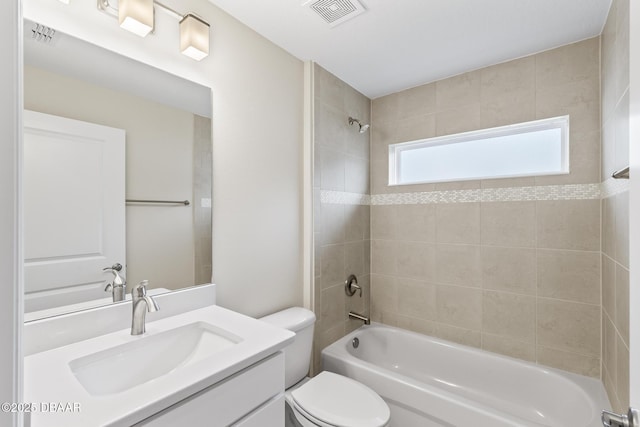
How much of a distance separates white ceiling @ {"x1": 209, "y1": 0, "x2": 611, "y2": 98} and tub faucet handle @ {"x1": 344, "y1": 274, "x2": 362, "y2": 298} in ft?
5.11

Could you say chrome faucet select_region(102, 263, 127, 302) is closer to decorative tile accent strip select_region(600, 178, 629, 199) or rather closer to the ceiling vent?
the ceiling vent

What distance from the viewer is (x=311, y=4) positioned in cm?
147

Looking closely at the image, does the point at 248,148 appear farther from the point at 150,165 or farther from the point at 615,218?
the point at 615,218

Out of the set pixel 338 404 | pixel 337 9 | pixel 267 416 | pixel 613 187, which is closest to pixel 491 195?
pixel 613 187

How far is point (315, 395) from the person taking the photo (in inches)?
60.8

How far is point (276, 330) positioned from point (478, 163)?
6.18 feet

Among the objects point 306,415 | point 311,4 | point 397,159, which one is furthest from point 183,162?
point 397,159

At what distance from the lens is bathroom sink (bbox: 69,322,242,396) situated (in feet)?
3.08

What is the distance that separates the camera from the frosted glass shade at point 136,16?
3.71 feet

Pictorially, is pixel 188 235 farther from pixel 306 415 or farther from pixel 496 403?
pixel 496 403

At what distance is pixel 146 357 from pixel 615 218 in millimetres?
2082

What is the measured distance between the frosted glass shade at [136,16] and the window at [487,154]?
6.18ft

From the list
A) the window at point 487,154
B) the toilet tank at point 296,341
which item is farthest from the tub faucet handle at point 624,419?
the window at point 487,154

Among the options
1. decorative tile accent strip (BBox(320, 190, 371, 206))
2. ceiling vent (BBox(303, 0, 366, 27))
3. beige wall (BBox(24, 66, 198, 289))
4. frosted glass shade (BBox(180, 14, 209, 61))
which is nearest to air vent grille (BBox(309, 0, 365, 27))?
ceiling vent (BBox(303, 0, 366, 27))
